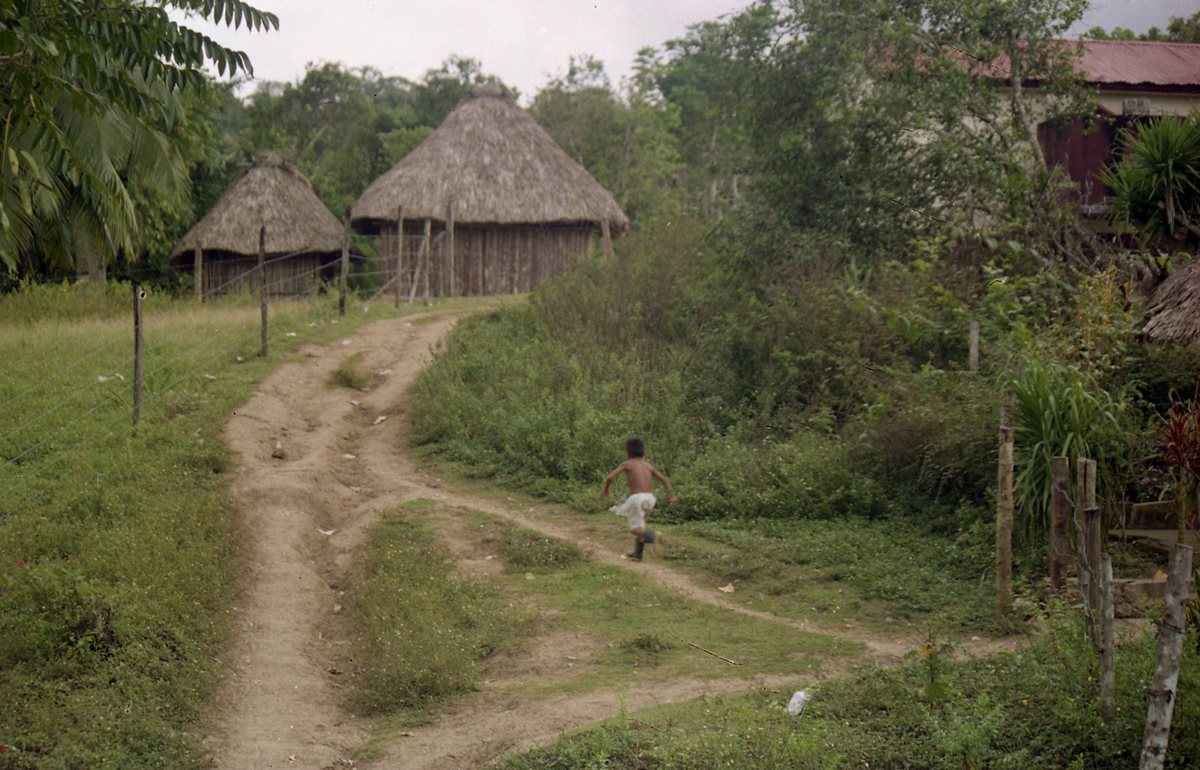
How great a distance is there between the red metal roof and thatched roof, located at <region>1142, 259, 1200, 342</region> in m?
7.56

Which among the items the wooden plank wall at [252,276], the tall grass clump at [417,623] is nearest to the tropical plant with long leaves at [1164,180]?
the tall grass clump at [417,623]

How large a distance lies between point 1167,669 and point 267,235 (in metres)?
20.5

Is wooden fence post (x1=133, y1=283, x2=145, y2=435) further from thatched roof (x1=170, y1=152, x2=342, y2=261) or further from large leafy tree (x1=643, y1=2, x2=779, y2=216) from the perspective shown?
thatched roof (x1=170, y1=152, x2=342, y2=261)

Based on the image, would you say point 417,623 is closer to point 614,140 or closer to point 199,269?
point 199,269

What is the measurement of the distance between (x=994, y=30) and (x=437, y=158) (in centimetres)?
1245

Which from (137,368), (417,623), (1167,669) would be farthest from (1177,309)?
(137,368)

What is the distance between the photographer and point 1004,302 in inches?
418

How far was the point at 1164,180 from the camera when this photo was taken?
9.54 meters

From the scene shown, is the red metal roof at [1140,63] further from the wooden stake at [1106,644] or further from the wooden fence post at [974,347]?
the wooden stake at [1106,644]

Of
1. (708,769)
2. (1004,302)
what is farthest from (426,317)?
(708,769)

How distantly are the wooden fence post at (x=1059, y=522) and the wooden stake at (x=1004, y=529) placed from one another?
27cm

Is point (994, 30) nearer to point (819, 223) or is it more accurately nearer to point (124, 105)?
point (819, 223)

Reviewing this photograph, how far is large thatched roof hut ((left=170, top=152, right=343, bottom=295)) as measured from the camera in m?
22.2

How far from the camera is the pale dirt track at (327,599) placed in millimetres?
5836
